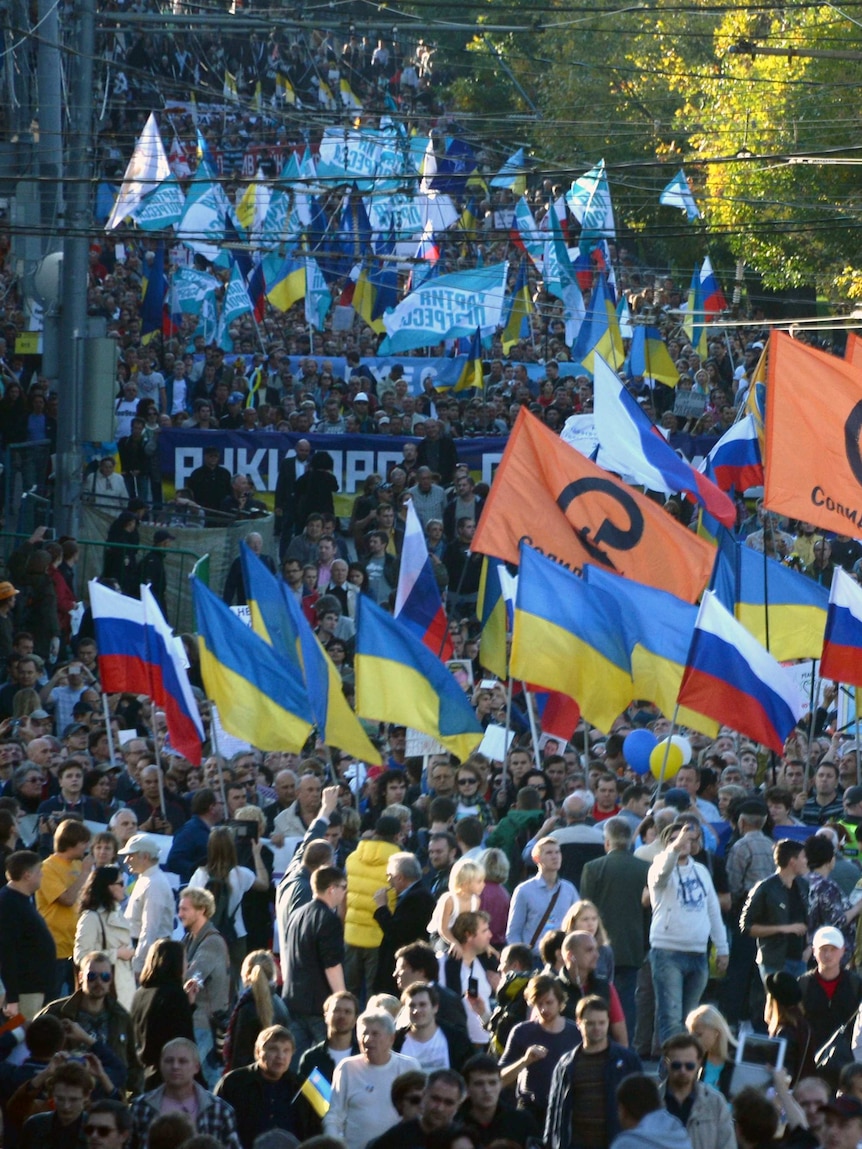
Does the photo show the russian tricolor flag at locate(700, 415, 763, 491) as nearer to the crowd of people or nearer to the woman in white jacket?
the crowd of people

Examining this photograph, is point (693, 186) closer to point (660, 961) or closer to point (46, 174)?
point (46, 174)

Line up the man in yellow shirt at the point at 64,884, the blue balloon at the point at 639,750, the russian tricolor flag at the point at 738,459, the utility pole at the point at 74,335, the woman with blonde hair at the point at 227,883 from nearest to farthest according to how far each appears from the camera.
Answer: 1. the man in yellow shirt at the point at 64,884
2. the woman with blonde hair at the point at 227,883
3. the blue balloon at the point at 639,750
4. the utility pole at the point at 74,335
5. the russian tricolor flag at the point at 738,459

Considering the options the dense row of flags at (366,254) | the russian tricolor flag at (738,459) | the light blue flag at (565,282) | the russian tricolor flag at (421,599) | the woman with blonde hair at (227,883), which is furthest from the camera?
the light blue flag at (565,282)

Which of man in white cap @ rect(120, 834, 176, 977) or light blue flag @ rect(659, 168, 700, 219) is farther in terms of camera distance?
light blue flag @ rect(659, 168, 700, 219)

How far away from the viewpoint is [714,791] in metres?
13.9

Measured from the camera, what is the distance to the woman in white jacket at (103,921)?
34.9 ft

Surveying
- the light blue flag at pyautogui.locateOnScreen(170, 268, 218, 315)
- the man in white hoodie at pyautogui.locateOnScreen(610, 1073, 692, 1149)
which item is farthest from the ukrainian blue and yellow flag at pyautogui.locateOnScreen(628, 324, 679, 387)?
the man in white hoodie at pyautogui.locateOnScreen(610, 1073, 692, 1149)

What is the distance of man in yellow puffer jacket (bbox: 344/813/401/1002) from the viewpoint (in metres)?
11.6

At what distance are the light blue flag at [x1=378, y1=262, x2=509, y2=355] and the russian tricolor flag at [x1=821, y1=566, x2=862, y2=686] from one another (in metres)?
11.8

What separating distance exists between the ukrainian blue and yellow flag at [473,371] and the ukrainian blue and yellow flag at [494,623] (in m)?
11.3

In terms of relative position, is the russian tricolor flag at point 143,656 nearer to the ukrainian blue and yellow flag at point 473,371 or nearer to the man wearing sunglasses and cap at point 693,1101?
the man wearing sunglasses and cap at point 693,1101

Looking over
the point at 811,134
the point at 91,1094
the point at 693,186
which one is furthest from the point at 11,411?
the point at 693,186

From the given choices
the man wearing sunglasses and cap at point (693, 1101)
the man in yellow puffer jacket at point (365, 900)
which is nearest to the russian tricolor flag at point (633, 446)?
the man in yellow puffer jacket at point (365, 900)

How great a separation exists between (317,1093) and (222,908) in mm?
3090
